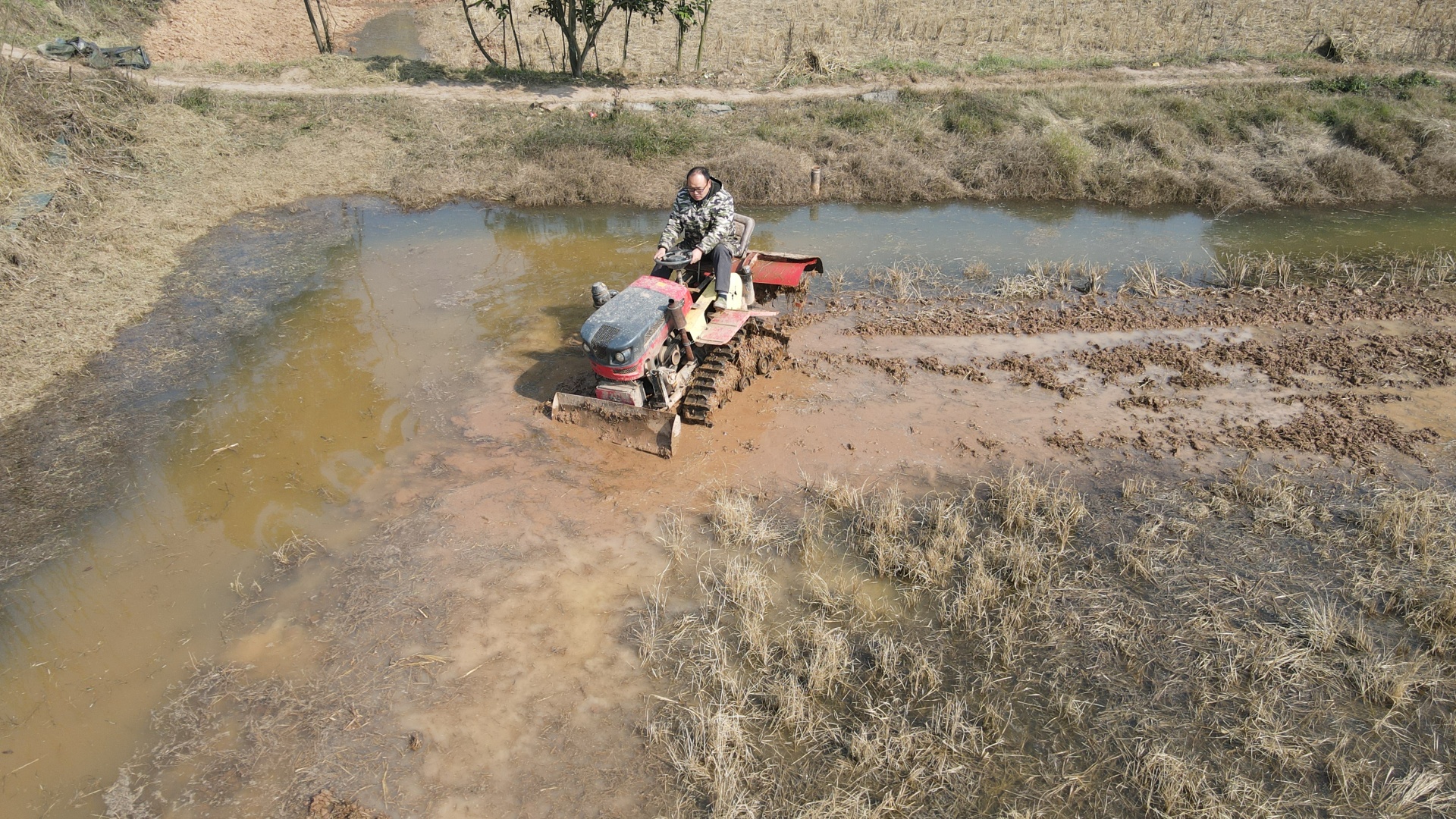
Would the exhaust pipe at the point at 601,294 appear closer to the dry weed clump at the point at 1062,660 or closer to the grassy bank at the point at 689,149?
the dry weed clump at the point at 1062,660

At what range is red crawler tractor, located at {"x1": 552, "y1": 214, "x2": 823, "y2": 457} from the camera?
6.71 metres

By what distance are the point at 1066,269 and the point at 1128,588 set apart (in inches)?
254

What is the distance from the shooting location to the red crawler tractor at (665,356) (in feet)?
22.0

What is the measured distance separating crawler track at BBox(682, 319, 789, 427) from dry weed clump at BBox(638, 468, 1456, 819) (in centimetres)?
138

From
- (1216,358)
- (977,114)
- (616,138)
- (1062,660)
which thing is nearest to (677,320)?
(1062,660)

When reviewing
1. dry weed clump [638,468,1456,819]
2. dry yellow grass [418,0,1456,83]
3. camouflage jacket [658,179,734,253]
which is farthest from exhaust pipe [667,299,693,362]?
dry yellow grass [418,0,1456,83]

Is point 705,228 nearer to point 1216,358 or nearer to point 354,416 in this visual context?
point 354,416

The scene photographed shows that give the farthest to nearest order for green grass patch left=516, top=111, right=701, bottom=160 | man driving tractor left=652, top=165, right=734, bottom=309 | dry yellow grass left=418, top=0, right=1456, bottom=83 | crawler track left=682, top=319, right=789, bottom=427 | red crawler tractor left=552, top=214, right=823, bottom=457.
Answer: dry yellow grass left=418, top=0, right=1456, bottom=83
green grass patch left=516, top=111, right=701, bottom=160
man driving tractor left=652, top=165, right=734, bottom=309
crawler track left=682, top=319, right=789, bottom=427
red crawler tractor left=552, top=214, right=823, bottom=457

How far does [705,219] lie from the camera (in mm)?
7906

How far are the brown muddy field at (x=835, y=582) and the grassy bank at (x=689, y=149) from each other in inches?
238

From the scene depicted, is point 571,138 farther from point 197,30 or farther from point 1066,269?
point 197,30

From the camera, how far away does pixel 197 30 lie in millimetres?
22859

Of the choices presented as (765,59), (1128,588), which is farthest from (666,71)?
(1128,588)

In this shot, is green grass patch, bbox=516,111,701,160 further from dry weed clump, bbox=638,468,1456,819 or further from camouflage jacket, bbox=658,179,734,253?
dry weed clump, bbox=638,468,1456,819
